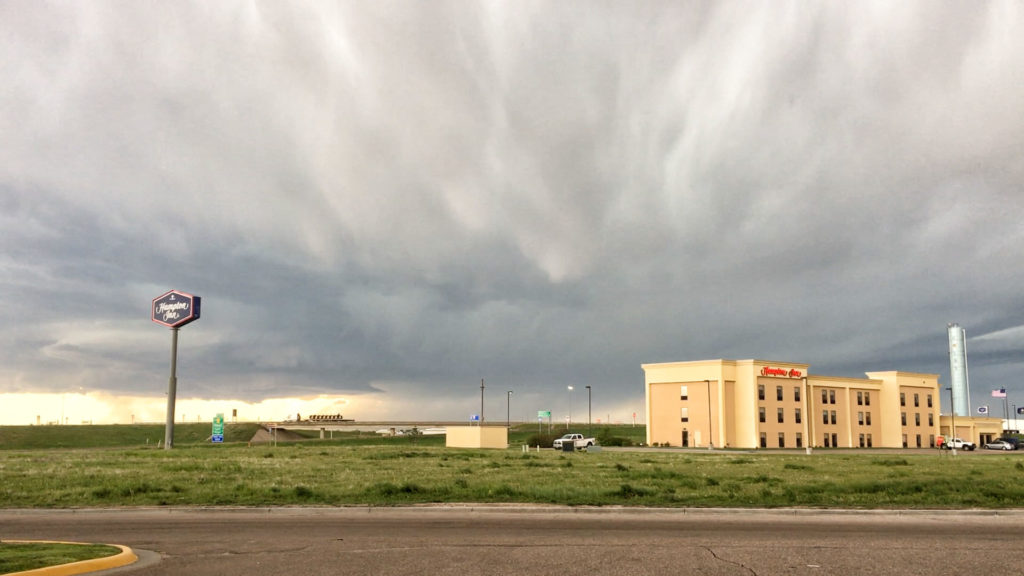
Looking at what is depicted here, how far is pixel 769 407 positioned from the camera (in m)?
92.9

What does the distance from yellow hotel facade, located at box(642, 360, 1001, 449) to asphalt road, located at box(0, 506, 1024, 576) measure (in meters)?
72.7

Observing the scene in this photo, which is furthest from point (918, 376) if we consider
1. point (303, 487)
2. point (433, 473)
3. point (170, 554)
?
point (170, 554)

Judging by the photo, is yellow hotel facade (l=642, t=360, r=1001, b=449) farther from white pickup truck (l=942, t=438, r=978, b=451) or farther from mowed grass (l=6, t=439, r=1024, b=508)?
mowed grass (l=6, t=439, r=1024, b=508)

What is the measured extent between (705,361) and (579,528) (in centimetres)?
7816

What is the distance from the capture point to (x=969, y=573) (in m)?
11.7

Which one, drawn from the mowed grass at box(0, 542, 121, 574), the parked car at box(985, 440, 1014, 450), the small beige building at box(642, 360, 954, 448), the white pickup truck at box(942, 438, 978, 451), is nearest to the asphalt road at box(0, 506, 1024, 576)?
the mowed grass at box(0, 542, 121, 574)

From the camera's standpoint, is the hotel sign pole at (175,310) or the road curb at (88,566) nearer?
the road curb at (88,566)

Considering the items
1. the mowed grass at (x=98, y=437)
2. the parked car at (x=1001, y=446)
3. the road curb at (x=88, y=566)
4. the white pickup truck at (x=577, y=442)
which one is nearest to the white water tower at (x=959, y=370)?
the parked car at (x=1001, y=446)

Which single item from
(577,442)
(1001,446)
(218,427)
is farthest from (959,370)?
(218,427)

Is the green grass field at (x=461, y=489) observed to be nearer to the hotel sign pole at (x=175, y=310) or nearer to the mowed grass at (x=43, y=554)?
the mowed grass at (x=43, y=554)

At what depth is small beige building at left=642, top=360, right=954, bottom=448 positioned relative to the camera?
300ft

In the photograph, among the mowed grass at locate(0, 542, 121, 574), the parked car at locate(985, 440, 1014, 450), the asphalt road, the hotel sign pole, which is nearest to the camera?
the mowed grass at locate(0, 542, 121, 574)

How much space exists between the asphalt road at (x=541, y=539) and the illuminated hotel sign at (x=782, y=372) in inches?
2909

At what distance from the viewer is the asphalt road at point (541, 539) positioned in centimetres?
1227
